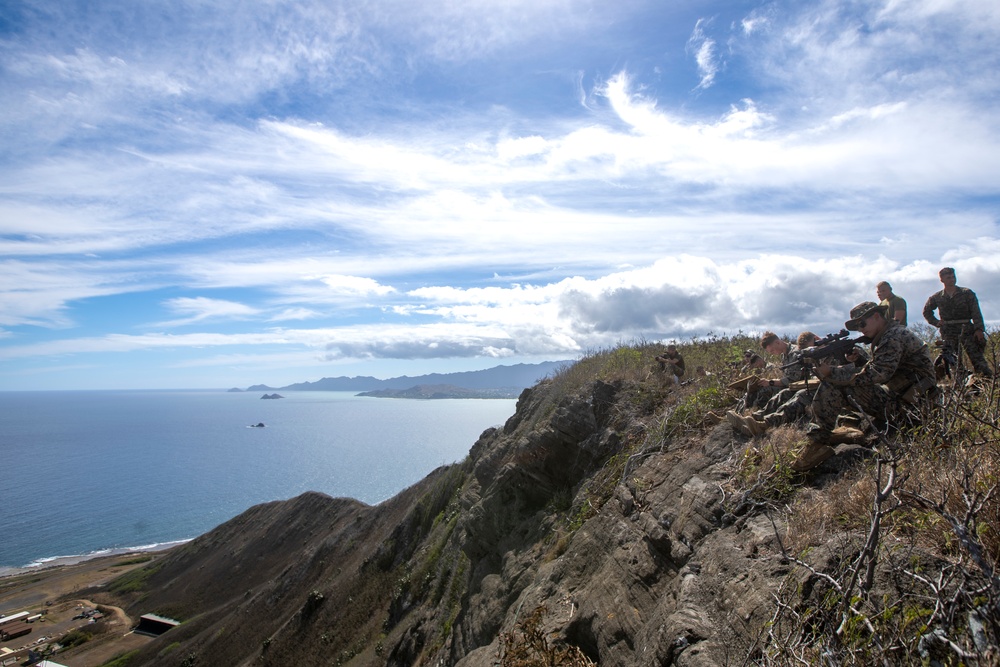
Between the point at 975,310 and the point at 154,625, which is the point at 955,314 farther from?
the point at 154,625

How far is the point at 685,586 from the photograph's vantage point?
5.04 metres

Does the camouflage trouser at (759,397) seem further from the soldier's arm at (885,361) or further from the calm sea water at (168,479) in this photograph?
the calm sea water at (168,479)

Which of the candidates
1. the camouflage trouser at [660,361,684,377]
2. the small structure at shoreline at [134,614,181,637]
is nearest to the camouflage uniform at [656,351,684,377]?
the camouflage trouser at [660,361,684,377]

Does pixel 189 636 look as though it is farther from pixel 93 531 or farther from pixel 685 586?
pixel 93 531

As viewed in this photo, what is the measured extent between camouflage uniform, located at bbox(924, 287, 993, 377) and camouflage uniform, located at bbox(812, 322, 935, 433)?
299 centimetres

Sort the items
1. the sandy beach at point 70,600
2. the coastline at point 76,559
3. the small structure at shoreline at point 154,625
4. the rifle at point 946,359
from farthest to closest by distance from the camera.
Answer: the coastline at point 76,559
the small structure at shoreline at point 154,625
the sandy beach at point 70,600
the rifle at point 946,359

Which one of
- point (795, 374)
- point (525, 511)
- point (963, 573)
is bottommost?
point (525, 511)

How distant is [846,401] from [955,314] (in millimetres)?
4595

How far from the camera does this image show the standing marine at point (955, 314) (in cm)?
825

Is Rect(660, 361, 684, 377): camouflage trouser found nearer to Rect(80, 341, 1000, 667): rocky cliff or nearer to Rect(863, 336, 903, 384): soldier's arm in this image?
Rect(80, 341, 1000, 667): rocky cliff

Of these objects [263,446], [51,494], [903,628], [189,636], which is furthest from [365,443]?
[903,628]

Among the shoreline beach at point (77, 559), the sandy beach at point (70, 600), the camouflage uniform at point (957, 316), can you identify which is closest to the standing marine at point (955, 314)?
Answer: the camouflage uniform at point (957, 316)

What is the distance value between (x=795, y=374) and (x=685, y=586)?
3.83 meters

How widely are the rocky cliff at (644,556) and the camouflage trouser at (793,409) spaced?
408mm
